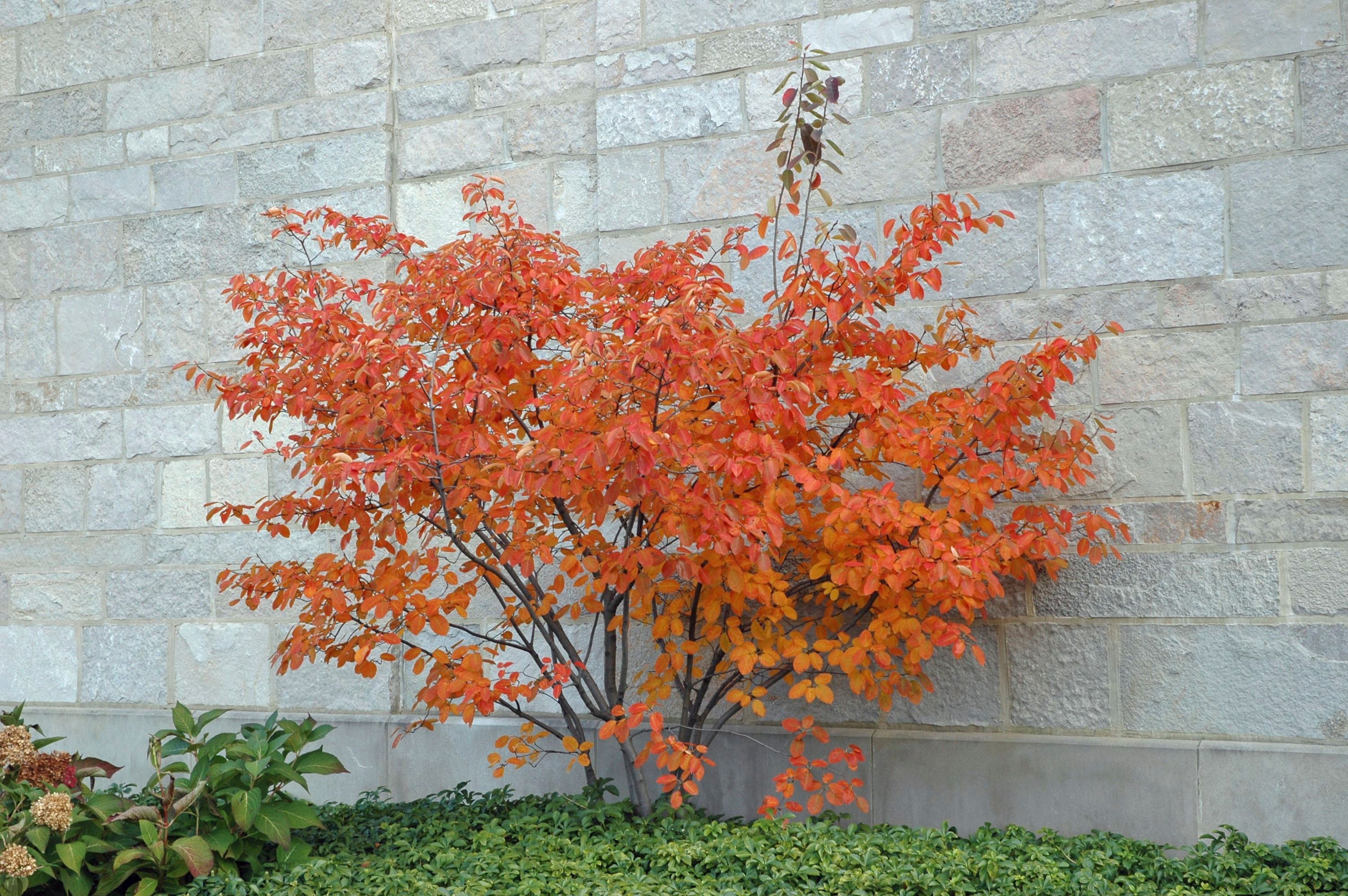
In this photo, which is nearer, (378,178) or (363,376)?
(363,376)

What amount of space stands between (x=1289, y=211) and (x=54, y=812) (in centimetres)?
406

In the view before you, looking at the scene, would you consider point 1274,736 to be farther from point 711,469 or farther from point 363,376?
point 363,376

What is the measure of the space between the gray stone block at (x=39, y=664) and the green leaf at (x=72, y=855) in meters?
2.37

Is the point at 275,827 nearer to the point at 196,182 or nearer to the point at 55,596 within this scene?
the point at 55,596

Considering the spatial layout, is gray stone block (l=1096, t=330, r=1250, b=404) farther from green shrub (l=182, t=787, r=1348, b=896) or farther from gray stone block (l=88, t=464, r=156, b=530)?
gray stone block (l=88, t=464, r=156, b=530)

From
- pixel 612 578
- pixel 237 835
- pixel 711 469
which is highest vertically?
pixel 711 469

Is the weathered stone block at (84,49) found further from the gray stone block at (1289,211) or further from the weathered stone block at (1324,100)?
the weathered stone block at (1324,100)

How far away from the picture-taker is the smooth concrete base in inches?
147

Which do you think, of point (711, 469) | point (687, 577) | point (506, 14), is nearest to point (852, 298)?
point (711, 469)

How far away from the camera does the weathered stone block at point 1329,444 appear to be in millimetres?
3766

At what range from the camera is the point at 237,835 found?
12.2 feet

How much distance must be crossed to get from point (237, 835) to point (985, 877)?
2.19 meters

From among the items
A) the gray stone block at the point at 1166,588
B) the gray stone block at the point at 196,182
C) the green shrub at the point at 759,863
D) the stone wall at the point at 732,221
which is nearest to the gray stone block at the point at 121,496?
the stone wall at the point at 732,221

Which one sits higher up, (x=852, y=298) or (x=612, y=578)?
(x=852, y=298)
